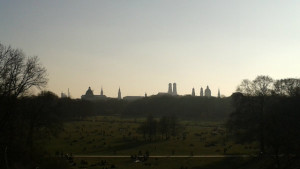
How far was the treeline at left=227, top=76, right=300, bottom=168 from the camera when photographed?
125ft

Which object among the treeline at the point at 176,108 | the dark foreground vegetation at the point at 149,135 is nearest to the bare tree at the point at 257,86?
the dark foreground vegetation at the point at 149,135

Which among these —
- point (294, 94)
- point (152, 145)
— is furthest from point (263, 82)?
point (152, 145)

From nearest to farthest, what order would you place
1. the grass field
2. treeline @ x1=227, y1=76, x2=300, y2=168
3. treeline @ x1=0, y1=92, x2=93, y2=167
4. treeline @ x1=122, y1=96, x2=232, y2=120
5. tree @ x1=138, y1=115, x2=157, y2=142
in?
treeline @ x1=0, y1=92, x2=93, y2=167
treeline @ x1=227, y1=76, x2=300, y2=168
the grass field
tree @ x1=138, y1=115, x2=157, y2=142
treeline @ x1=122, y1=96, x2=232, y2=120

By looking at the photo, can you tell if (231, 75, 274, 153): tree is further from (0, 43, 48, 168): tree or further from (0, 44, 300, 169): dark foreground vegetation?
(0, 43, 48, 168): tree

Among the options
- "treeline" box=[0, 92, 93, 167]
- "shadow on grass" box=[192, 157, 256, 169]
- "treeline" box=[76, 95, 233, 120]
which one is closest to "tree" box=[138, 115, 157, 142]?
"treeline" box=[0, 92, 93, 167]

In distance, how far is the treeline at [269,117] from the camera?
38241 millimetres

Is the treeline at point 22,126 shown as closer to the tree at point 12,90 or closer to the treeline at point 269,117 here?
the tree at point 12,90

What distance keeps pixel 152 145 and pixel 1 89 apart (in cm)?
3368

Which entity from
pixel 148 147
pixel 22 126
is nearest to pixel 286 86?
pixel 148 147

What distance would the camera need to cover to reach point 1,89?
35406mm

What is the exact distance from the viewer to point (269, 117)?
4278 centimetres

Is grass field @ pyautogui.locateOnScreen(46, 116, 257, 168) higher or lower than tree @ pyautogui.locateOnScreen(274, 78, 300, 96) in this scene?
lower

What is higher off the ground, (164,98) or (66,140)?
(164,98)

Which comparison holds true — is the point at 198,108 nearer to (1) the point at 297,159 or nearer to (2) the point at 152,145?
(2) the point at 152,145
